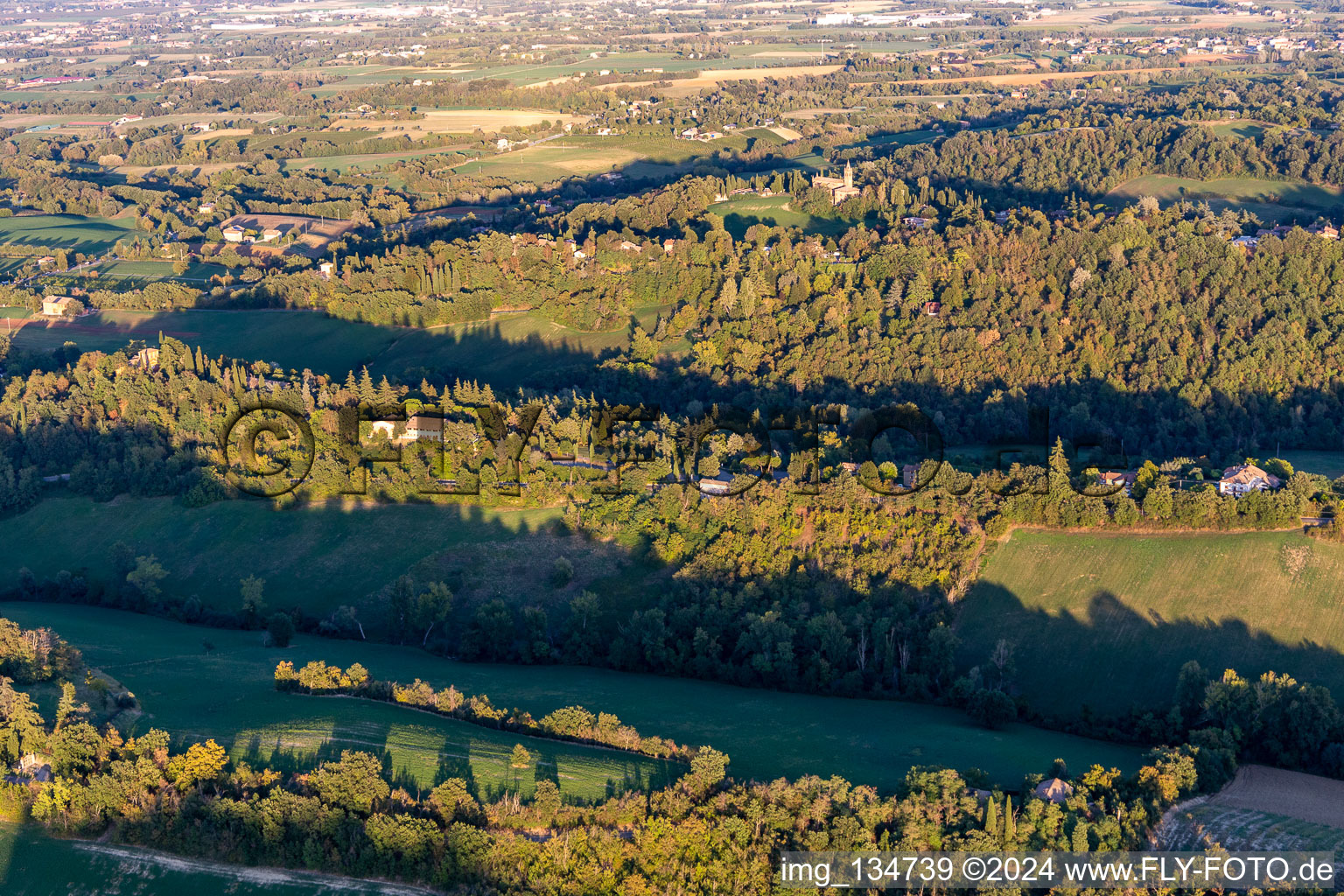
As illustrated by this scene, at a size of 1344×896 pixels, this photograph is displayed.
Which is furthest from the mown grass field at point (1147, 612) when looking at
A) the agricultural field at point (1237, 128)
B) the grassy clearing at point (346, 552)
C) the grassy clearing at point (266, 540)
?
the agricultural field at point (1237, 128)

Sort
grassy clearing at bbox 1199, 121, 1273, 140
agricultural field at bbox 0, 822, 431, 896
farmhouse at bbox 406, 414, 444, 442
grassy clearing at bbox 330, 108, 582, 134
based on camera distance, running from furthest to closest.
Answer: grassy clearing at bbox 330, 108, 582, 134 → grassy clearing at bbox 1199, 121, 1273, 140 → farmhouse at bbox 406, 414, 444, 442 → agricultural field at bbox 0, 822, 431, 896

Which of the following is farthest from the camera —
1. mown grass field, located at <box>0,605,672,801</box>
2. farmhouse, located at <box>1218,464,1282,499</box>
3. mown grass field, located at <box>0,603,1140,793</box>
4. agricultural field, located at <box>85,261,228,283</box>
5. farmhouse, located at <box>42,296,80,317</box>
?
agricultural field, located at <box>85,261,228,283</box>

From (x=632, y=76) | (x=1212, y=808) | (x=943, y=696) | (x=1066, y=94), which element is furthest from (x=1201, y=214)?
(x=632, y=76)

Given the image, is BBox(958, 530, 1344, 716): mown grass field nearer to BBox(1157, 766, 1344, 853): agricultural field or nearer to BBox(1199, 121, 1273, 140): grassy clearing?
BBox(1157, 766, 1344, 853): agricultural field

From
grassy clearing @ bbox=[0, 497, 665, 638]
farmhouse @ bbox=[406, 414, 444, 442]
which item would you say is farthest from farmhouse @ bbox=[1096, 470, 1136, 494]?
farmhouse @ bbox=[406, 414, 444, 442]

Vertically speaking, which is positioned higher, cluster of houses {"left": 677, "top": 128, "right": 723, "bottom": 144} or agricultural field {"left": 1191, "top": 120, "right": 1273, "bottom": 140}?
cluster of houses {"left": 677, "top": 128, "right": 723, "bottom": 144}

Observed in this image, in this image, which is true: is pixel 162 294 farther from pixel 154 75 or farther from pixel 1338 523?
pixel 154 75

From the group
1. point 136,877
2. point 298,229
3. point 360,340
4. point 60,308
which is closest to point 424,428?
→ point 360,340

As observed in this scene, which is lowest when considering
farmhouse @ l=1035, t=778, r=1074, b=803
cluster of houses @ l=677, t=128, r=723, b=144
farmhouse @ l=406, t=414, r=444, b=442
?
farmhouse @ l=1035, t=778, r=1074, b=803
